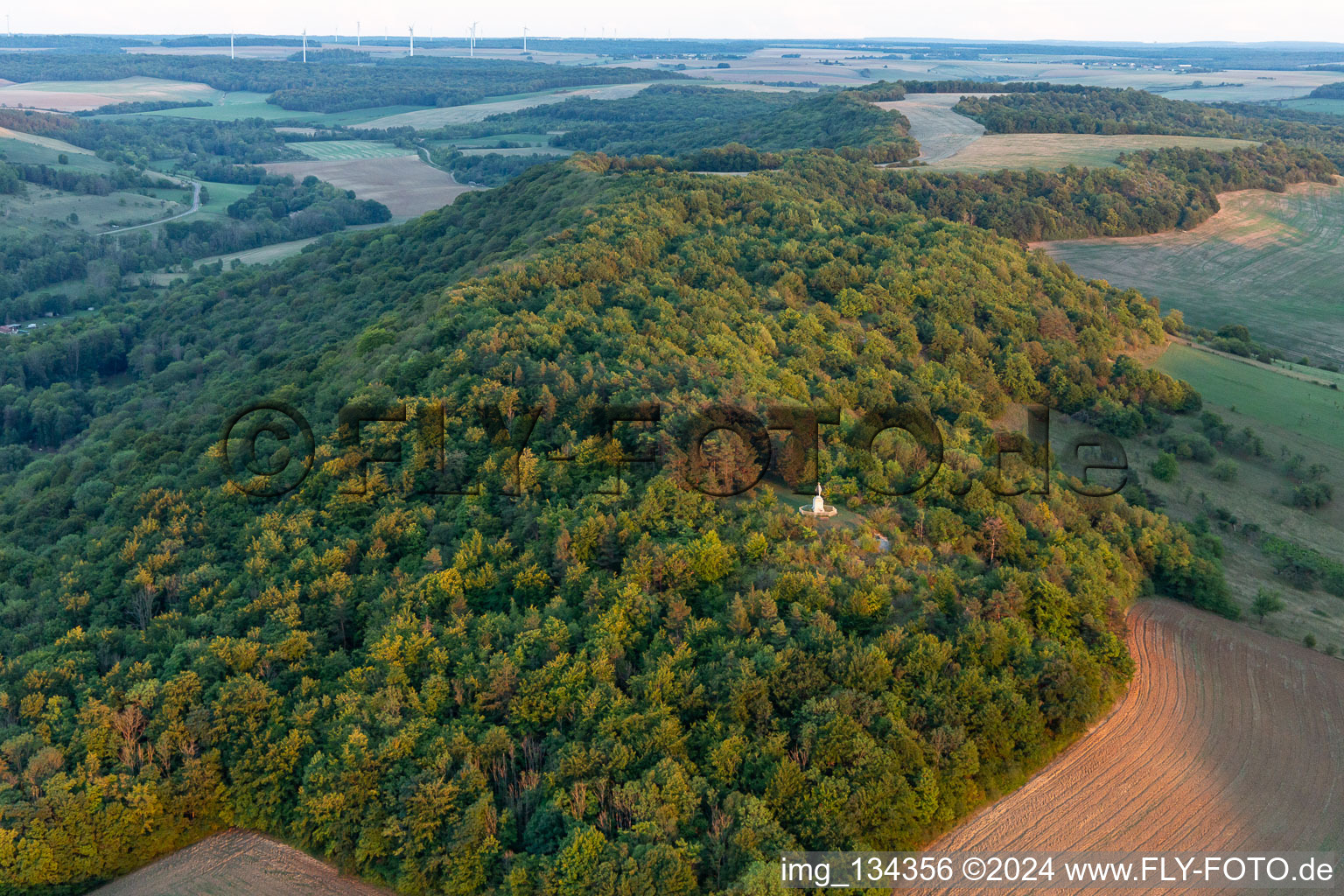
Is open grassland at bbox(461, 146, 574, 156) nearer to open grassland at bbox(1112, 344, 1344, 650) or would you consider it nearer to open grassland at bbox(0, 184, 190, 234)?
open grassland at bbox(0, 184, 190, 234)

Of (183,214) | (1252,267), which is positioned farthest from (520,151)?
(1252,267)

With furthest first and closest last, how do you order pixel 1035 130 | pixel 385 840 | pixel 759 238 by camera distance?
pixel 1035 130 → pixel 759 238 → pixel 385 840

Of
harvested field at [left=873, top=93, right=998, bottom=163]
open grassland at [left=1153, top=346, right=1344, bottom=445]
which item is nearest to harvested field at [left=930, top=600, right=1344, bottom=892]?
open grassland at [left=1153, top=346, right=1344, bottom=445]

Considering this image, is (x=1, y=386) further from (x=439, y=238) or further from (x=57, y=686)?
(x=57, y=686)

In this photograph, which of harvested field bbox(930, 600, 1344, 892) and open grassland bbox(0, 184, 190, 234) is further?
open grassland bbox(0, 184, 190, 234)

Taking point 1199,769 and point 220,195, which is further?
point 220,195

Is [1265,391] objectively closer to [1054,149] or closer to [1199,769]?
[1199,769]

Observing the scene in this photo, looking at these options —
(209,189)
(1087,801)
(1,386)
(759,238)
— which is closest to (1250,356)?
(759,238)
